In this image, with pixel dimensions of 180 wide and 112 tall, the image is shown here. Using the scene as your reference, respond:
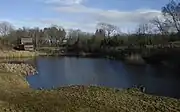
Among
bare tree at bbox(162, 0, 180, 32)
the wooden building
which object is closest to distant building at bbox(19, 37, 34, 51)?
the wooden building

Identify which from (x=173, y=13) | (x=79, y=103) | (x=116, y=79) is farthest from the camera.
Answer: (x=173, y=13)

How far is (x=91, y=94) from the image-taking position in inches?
652

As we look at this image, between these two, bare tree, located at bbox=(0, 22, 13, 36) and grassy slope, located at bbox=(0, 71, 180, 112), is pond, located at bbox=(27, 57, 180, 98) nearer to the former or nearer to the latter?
grassy slope, located at bbox=(0, 71, 180, 112)

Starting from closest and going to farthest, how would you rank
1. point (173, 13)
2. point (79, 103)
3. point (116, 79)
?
1. point (79, 103)
2. point (116, 79)
3. point (173, 13)

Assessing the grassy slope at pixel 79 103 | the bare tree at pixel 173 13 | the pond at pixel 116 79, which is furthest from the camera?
the bare tree at pixel 173 13

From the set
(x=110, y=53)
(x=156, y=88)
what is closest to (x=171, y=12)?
(x=110, y=53)

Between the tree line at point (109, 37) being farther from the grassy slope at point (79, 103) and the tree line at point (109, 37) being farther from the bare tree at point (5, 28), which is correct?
the grassy slope at point (79, 103)

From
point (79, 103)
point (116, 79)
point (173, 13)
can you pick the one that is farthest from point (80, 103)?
point (173, 13)

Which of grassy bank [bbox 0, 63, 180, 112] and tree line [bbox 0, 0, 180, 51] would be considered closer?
grassy bank [bbox 0, 63, 180, 112]

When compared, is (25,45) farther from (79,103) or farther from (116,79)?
(79,103)

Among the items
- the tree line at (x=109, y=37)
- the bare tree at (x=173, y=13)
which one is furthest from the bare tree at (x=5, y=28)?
the bare tree at (x=173, y=13)

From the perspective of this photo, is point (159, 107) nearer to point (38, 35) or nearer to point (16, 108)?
point (16, 108)

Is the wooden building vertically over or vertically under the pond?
over

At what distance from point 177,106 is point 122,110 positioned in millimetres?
3213
